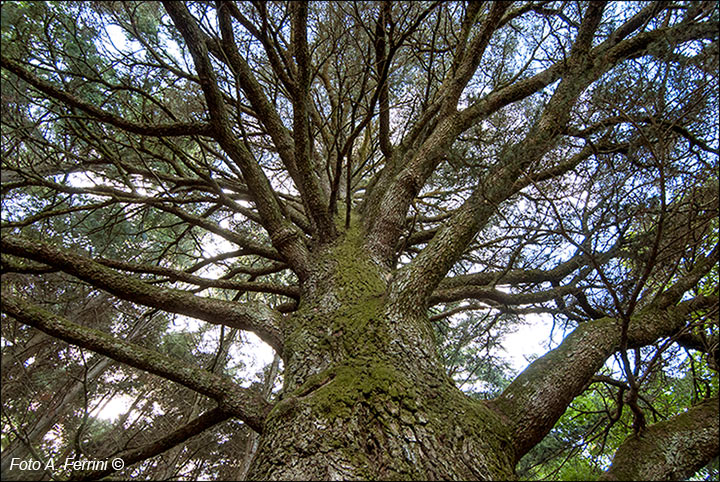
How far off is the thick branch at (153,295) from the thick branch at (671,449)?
1855 millimetres

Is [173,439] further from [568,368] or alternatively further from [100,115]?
[568,368]

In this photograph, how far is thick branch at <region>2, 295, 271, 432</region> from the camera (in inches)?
67.7

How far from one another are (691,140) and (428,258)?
2.11m

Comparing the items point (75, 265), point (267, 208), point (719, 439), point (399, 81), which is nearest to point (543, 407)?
point (719, 439)

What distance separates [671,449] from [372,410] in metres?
1.42

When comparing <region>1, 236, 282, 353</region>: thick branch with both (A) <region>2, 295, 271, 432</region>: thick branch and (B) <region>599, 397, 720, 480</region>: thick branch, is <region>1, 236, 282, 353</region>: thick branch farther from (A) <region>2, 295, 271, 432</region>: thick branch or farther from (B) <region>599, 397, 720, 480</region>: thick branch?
(B) <region>599, 397, 720, 480</region>: thick branch

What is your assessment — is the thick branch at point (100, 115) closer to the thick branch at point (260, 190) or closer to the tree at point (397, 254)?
the tree at point (397, 254)

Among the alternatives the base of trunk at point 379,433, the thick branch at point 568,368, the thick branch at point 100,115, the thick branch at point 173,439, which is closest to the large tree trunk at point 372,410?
the base of trunk at point 379,433

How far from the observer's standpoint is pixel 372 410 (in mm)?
1440

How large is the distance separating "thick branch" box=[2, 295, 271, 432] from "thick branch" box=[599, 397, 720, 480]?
1.67 meters

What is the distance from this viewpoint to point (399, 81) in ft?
13.0

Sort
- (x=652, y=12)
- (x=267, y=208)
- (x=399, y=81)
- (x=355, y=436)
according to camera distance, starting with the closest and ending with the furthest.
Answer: (x=355, y=436), (x=652, y=12), (x=267, y=208), (x=399, y=81)

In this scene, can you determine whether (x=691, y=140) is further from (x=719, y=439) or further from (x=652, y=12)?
(x=719, y=439)

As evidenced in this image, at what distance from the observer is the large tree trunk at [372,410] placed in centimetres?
127
